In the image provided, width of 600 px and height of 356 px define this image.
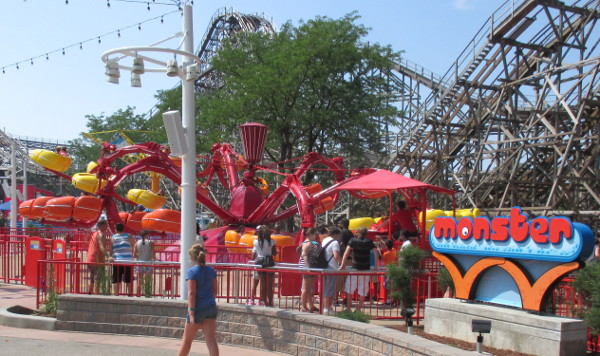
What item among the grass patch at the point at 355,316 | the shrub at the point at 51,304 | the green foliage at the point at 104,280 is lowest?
the shrub at the point at 51,304

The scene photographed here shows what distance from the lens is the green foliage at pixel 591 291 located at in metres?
7.44

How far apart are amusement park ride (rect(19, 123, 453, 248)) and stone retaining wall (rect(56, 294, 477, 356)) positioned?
6.34 m

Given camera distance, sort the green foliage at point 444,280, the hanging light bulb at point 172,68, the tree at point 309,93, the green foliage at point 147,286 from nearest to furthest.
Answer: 1. the hanging light bulb at point 172,68
2. the green foliage at point 444,280
3. the green foliage at point 147,286
4. the tree at point 309,93

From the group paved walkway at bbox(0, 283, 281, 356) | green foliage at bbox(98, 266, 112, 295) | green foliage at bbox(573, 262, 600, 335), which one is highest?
green foliage at bbox(573, 262, 600, 335)

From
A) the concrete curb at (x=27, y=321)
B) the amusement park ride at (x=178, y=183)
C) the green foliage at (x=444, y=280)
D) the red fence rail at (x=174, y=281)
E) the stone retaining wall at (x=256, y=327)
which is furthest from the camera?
the amusement park ride at (x=178, y=183)

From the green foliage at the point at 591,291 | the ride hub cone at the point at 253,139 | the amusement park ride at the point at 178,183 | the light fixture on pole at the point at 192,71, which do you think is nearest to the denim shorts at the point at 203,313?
the light fixture on pole at the point at 192,71

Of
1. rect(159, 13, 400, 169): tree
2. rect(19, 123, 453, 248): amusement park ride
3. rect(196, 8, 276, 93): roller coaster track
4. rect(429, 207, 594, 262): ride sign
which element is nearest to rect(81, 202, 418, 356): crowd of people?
rect(429, 207, 594, 262): ride sign

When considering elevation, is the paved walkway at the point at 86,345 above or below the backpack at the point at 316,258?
below

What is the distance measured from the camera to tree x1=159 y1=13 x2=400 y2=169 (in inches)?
1120

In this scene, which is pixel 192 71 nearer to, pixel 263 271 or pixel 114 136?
pixel 263 271

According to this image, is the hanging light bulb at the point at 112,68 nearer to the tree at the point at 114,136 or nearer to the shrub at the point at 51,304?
the shrub at the point at 51,304

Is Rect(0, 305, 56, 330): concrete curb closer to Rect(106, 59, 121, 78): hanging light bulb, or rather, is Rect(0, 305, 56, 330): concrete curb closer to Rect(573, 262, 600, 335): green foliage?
Rect(106, 59, 121, 78): hanging light bulb

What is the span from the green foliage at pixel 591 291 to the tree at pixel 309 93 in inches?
808

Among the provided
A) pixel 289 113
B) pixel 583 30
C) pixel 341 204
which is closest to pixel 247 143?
pixel 289 113
